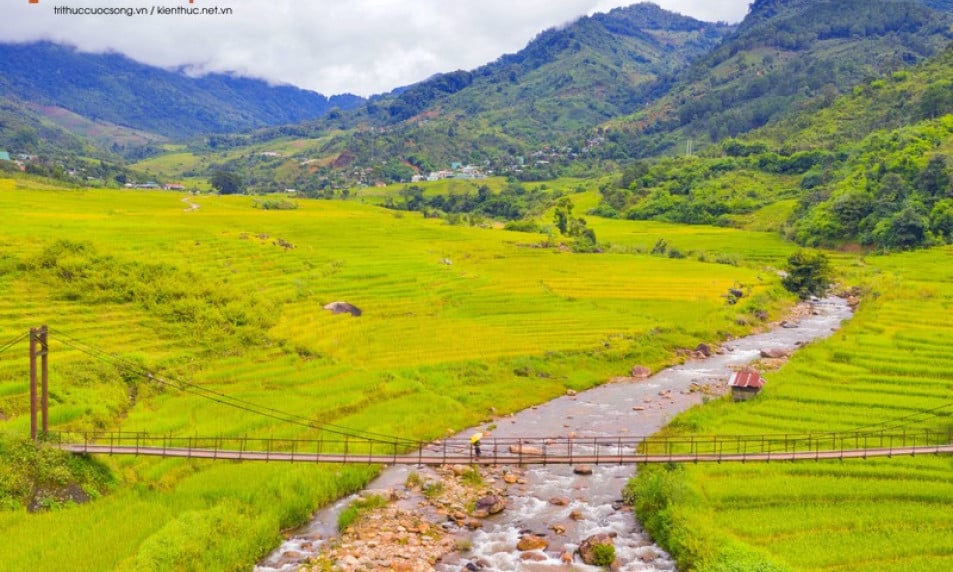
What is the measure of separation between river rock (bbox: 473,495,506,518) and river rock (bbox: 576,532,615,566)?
178 inches

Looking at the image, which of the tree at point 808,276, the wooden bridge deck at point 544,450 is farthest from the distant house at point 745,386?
the tree at point 808,276

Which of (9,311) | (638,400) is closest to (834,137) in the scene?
(638,400)

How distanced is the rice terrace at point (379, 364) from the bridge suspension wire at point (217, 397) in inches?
14.7

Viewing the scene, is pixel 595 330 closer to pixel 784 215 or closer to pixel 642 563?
pixel 642 563

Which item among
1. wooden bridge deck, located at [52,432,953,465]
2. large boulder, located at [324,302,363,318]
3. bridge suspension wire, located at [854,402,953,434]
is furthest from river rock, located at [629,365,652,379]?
large boulder, located at [324,302,363,318]

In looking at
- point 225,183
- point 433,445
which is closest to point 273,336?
point 433,445

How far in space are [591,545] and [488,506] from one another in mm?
5473

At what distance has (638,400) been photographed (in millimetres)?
45500

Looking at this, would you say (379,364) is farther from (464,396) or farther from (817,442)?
(817,442)

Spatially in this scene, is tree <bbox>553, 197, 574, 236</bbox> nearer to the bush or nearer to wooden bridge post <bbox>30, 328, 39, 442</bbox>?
the bush

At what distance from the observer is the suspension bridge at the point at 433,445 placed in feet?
92.7

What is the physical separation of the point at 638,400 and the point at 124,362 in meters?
31.1

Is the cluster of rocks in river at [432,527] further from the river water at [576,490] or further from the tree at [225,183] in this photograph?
the tree at [225,183]

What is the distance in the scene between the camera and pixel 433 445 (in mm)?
36781
